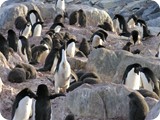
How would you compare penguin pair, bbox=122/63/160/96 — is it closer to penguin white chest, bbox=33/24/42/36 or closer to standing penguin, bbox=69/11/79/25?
penguin white chest, bbox=33/24/42/36

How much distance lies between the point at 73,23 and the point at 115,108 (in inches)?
431

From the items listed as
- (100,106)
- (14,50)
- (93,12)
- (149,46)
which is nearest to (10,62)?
(14,50)

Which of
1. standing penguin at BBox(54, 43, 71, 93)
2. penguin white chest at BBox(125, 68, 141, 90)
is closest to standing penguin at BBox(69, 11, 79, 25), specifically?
penguin white chest at BBox(125, 68, 141, 90)

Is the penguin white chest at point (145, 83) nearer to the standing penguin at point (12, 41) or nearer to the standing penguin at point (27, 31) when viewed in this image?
the standing penguin at point (12, 41)

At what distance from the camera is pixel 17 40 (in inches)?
566

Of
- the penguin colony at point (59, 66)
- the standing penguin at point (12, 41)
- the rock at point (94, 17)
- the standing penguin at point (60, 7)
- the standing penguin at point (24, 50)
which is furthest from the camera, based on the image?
the standing penguin at point (60, 7)

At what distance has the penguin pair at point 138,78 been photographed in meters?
10.4

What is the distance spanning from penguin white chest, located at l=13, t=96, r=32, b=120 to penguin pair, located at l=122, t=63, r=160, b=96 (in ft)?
9.23

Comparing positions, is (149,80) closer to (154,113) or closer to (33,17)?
(154,113)

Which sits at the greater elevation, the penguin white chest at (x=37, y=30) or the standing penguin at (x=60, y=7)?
the penguin white chest at (x=37, y=30)

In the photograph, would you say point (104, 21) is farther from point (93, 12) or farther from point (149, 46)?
point (149, 46)

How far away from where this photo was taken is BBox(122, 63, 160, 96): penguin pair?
1041 centimetres

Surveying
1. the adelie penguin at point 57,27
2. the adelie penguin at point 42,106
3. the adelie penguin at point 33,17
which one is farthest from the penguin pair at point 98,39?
the adelie penguin at point 42,106

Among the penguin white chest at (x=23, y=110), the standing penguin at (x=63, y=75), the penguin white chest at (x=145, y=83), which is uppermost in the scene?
the penguin white chest at (x=23, y=110)
